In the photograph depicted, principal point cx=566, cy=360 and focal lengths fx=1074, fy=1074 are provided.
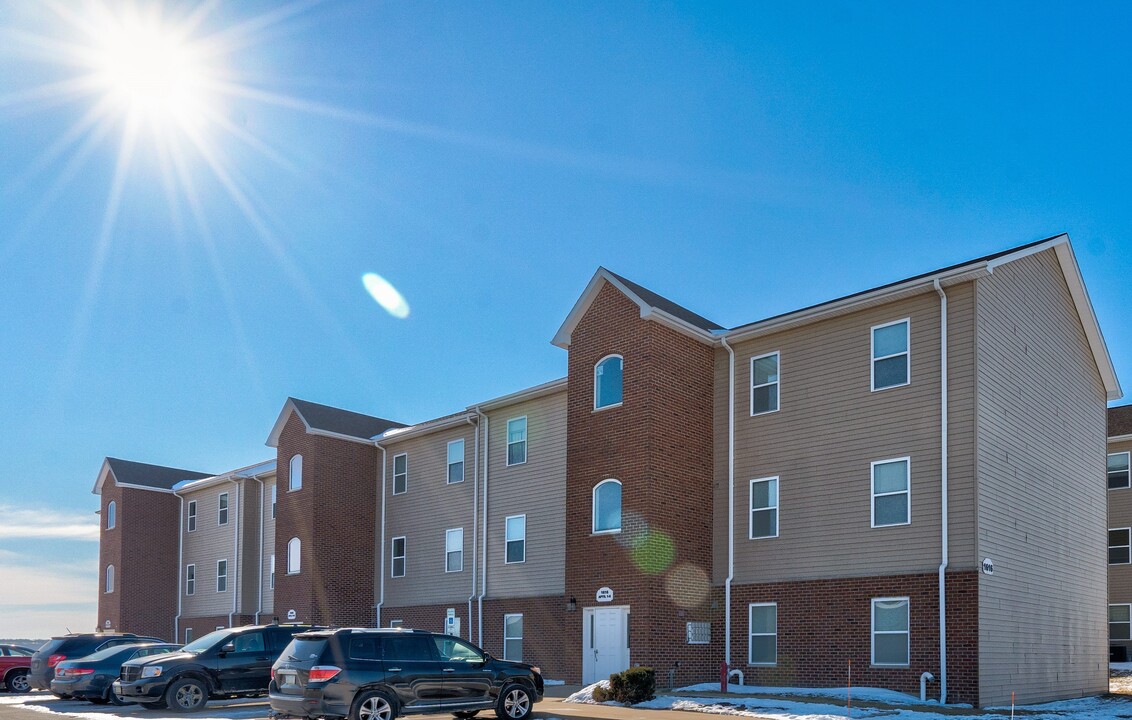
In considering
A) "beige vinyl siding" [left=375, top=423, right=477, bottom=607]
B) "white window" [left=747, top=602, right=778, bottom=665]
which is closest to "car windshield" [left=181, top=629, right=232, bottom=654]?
"beige vinyl siding" [left=375, top=423, right=477, bottom=607]

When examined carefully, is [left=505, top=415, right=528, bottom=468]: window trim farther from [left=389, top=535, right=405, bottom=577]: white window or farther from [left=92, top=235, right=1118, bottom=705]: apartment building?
[left=389, top=535, right=405, bottom=577]: white window

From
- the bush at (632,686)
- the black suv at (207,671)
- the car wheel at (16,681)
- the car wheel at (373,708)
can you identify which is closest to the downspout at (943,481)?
the bush at (632,686)

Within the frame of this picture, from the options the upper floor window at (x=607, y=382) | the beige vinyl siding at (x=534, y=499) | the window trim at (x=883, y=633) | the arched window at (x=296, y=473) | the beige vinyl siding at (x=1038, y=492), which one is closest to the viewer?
the window trim at (x=883, y=633)

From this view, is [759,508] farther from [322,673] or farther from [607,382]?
[322,673]

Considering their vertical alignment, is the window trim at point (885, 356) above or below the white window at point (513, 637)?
above

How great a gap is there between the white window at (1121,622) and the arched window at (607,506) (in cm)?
1986

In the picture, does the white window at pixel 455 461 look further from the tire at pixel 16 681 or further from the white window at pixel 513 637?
the tire at pixel 16 681

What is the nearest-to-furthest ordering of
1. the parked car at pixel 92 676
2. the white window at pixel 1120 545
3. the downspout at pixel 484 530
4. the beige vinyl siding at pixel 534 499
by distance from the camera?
the parked car at pixel 92 676 → the beige vinyl siding at pixel 534 499 → the downspout at pixel 484 530 → the white window at pixel 1120 545

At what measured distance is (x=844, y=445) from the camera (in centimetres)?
2266

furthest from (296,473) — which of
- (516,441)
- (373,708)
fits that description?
(373,708)

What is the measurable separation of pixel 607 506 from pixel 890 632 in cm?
681

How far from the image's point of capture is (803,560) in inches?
902

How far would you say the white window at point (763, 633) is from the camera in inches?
914

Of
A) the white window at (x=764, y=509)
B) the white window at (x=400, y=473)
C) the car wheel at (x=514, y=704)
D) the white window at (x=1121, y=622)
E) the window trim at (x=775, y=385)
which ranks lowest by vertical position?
the white window at (x=1121, y=622)
